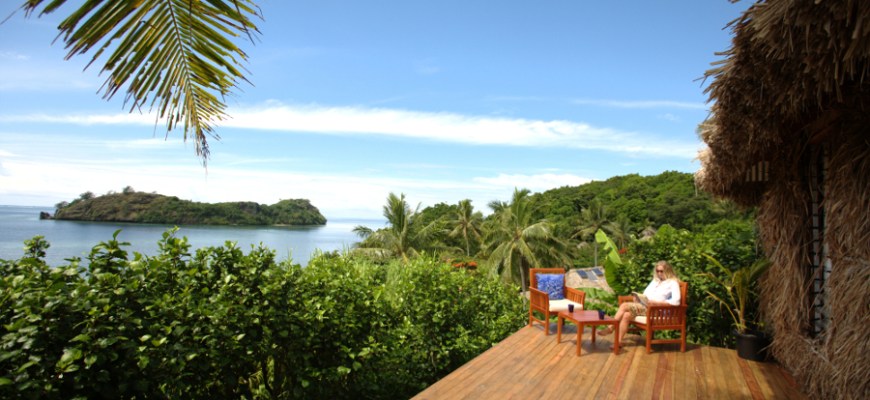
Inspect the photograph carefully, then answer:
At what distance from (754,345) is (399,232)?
84.4 ft

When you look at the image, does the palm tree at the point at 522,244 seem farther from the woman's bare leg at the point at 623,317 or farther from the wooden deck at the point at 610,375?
the wooden deck at the point at 610,375

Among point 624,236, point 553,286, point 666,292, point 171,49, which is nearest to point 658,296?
point 666,292

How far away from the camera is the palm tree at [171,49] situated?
1.39 m

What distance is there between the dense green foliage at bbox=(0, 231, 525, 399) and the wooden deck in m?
0.66

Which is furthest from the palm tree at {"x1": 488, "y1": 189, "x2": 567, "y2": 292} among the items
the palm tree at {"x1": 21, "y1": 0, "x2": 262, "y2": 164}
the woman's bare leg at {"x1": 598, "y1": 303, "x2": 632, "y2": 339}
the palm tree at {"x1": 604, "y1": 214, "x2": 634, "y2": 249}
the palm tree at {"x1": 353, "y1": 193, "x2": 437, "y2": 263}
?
the palm tree at {"x1": 21, "y1": 0, "x2": 262, "y2": 164}

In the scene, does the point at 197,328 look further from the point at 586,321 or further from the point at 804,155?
the point at 804,155

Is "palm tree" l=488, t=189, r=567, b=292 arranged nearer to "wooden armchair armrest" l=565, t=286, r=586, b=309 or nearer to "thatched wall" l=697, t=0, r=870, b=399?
"wooden armchair armrest" l=565, t=286, r=586, b=309

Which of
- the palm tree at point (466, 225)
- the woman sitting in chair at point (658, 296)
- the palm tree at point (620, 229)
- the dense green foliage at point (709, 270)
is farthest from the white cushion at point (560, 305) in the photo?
the palm tree at point (620, 229)

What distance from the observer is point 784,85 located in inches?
109

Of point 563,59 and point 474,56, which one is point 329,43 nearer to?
point 474,56

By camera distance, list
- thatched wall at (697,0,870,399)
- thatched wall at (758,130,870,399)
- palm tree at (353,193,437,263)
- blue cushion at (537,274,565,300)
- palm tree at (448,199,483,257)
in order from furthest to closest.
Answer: palm tree at (448,199,483,257), palm tree at (353,193,437,263), blue cushion at (537,274,565,300), thatched wall at (758,130,870,399), thatched wall at (697,0,870,399)

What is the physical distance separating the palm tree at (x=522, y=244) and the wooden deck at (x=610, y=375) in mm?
24732

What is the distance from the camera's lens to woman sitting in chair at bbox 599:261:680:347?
510 centimetres

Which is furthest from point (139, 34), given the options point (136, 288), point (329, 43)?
point (329, 43)
